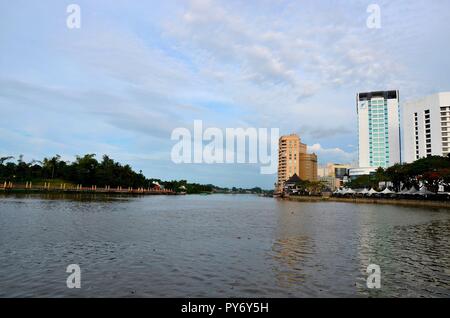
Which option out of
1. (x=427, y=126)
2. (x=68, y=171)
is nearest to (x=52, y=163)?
(x=68, y=171)

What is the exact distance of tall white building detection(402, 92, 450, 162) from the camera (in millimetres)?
164500

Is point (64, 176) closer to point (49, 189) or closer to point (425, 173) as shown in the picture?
point (49, 189)

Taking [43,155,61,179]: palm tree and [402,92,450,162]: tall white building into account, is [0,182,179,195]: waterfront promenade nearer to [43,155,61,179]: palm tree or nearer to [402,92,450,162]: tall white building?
[43,155,61,179]: palm tree

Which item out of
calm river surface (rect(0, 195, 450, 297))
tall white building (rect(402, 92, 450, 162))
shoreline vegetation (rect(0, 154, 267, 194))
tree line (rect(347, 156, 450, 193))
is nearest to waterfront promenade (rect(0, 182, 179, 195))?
shoreline vegetation (rect(0, 154, 267, 194))

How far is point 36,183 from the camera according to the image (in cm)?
11912

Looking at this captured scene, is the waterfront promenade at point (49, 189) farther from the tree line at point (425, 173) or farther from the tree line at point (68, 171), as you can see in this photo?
the tree line at point (425, 173)

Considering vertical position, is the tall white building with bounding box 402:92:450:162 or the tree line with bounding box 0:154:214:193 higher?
the tall white building with bounding box 402:92:450:162

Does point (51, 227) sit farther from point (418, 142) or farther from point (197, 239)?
point (418, 142)

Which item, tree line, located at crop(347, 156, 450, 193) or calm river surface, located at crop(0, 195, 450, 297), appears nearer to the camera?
calm river surface, located at crop(0, 195, 450, 297)

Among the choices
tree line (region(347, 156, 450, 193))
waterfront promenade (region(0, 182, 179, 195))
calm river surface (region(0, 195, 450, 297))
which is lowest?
calm river surface (region(0, 195, 450, 297))

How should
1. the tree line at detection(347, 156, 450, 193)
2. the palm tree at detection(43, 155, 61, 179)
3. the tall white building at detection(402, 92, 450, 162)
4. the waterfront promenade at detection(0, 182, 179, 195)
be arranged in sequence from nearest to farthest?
1. the tree line at detection(347, 156, 450, 193)
2. the waterfront promenade at detection(0, 182, 179, 195)
3. the palm tree at detection(43, 155, 61, 179)
4. the tall white building at detection(402, 92, 450, 162)

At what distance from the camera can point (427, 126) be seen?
568 ft

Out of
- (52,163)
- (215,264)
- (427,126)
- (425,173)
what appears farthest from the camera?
(427,126)
